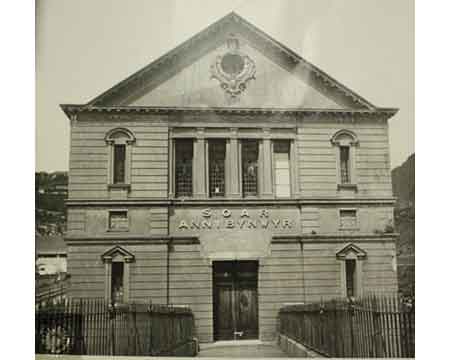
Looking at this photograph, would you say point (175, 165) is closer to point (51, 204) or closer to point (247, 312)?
point (51, 204)

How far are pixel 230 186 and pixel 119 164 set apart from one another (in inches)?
30.3

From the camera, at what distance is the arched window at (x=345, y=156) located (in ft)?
11.7

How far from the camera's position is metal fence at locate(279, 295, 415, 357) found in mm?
3354

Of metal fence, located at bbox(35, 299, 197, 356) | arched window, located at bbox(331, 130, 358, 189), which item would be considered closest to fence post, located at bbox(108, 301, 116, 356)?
metal fence, located at bbox(35, 299, 197, 356)

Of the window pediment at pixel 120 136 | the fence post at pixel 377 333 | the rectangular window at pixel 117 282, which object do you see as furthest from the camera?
the window pediment at pixel 120 136

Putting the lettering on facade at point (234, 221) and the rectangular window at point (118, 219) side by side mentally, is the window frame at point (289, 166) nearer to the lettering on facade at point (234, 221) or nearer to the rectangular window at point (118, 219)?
the lettering on facade at point (234, 221)

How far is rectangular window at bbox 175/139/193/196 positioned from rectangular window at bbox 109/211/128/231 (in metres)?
0.38

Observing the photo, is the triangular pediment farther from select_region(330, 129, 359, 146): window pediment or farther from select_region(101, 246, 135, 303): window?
select_region(101, 246, 135, 303): window

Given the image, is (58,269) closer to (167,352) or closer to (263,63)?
(167,352)

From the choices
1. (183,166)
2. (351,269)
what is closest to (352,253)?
(351,269)

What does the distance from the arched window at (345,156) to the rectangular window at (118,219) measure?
4.81 feet

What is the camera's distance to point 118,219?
354 centimetres

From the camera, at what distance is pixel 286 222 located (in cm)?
354

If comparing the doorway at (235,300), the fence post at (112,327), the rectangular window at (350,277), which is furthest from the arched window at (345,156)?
the fence post at (112,327)
